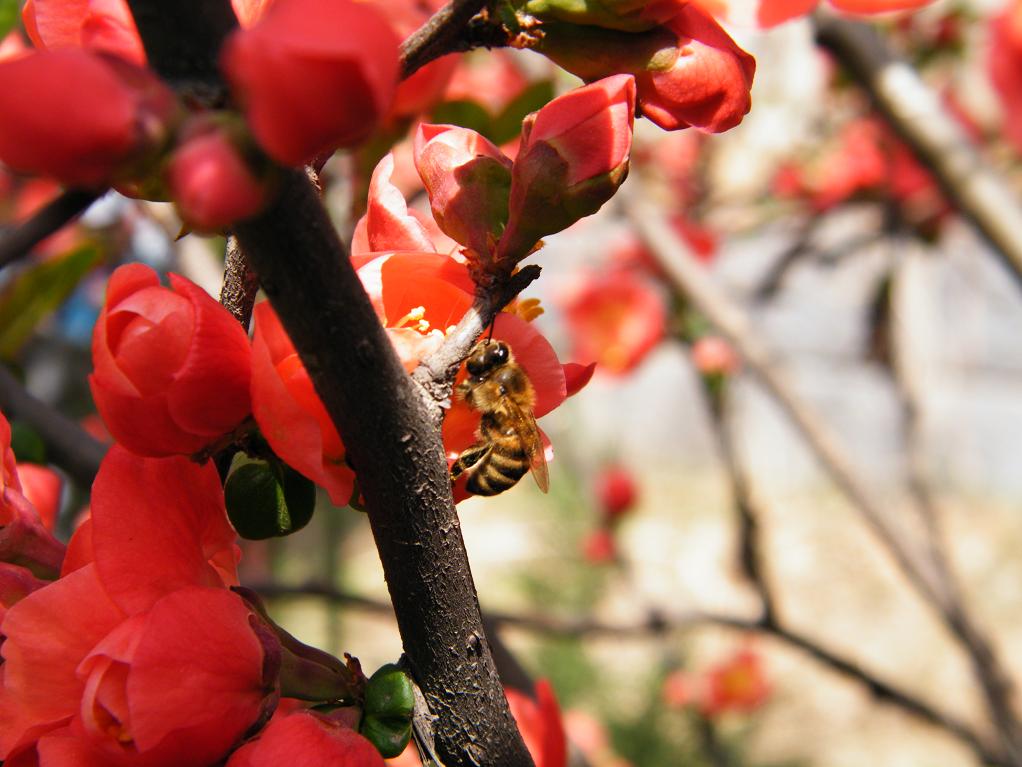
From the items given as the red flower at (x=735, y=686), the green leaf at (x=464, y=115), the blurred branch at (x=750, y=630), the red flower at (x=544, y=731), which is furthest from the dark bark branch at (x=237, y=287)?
the red flower at (x=735, y=686)

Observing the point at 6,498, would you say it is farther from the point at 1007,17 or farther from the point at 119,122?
the point at 1007,17

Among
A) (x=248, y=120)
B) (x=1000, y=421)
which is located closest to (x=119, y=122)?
(x=248, y=120)

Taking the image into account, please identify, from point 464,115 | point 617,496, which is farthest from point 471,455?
point 617,496

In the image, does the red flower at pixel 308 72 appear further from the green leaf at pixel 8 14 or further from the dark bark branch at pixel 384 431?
the green leaf at pixel 8 14

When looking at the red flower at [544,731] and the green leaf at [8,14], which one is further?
the green leaf at [8,14]

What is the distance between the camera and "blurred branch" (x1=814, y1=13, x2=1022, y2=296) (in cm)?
102

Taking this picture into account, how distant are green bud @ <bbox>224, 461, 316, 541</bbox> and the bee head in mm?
108

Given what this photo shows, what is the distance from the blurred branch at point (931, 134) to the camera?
3.35ft

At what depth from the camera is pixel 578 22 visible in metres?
0.45

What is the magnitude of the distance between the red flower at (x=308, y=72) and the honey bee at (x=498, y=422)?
223 mm

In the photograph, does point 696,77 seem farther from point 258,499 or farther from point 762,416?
point 762,416

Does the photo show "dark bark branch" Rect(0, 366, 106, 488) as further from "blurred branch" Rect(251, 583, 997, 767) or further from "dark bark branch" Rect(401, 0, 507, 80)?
"dark bark branch" Rect(401, 0, 507, 80)

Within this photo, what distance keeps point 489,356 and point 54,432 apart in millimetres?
426

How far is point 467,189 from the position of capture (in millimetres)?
447
